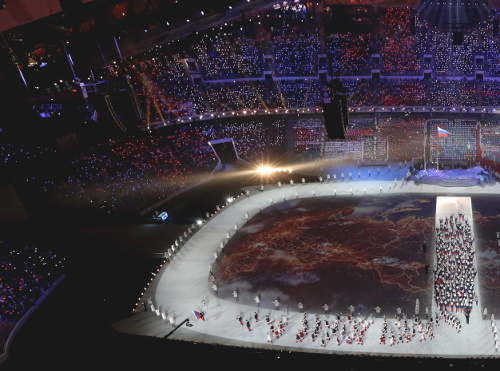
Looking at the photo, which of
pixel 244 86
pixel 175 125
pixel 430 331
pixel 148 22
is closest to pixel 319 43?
pixel 244 86

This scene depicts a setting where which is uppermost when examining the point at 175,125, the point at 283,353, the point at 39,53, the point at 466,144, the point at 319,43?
the point at 39,53

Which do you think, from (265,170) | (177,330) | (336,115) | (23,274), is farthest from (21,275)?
(265,170)

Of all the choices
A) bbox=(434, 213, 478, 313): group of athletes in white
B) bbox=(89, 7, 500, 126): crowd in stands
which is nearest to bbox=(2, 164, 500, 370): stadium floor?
bbox=(434, 213, 478, 313): group of athletes in white

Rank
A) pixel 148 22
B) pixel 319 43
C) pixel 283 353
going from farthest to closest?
pixel 319 43 < pixel 148 22 < pixel 283 353

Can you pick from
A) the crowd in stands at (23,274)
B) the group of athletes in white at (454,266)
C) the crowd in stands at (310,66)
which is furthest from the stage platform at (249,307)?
the crowd in stands at (310,66)

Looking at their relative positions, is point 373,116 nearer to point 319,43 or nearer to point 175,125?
point 319,43

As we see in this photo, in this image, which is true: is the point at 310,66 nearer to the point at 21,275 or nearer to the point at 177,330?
the point at 177,330

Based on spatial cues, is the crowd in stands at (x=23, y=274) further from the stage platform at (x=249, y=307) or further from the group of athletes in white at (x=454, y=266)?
the group of athletes in white at (x=454, y=266)

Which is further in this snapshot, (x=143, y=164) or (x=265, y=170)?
(x=265, y=170)

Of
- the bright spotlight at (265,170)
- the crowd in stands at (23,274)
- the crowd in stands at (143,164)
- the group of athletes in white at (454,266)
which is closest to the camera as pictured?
the group of athletes in white at (454,266)

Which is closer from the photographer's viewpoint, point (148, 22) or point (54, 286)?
point (148, 22)

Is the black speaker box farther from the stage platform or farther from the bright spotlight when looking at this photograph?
the bright spotlight
